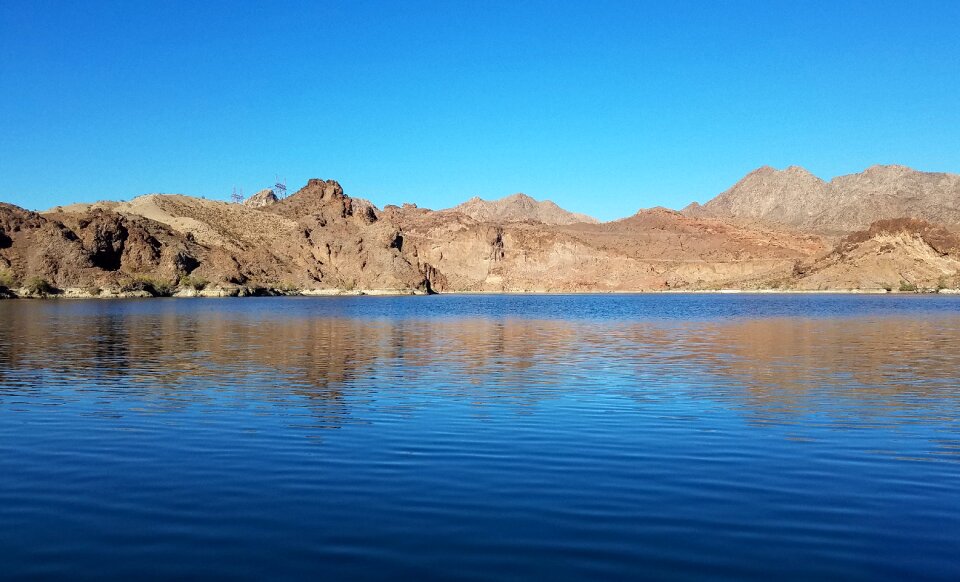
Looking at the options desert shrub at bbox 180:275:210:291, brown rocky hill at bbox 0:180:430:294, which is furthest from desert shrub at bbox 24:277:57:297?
desert shrub at bbox 180:275:210:291

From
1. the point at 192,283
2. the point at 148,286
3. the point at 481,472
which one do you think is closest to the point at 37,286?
the point at 148,286

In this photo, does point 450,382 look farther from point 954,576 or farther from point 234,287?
point 234,287

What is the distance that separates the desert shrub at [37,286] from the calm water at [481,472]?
127916mm

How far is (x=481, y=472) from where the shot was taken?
12.3 meters

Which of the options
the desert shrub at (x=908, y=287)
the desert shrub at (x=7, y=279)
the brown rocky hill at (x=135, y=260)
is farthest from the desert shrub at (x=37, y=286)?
the desert shrub at (x=908, y=287)

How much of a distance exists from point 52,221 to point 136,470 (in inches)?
6843

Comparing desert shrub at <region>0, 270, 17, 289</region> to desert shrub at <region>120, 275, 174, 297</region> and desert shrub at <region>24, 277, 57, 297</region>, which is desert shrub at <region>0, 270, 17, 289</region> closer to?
desert shrub at <region>24, 277, 57, 297</region>

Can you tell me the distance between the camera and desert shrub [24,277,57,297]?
140750mm

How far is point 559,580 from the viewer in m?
7.70

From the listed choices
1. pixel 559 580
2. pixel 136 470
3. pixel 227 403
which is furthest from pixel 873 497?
pixel 227 403

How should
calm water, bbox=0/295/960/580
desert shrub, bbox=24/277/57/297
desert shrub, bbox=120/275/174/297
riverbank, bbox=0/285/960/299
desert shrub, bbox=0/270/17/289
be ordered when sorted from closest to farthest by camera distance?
calm water, bbox=0/295/960/580, desert shrub, bbox=0/270/17/289, desert shrub, bbox=24/277/57/297, riverbank, bbox=0/285/960/299, desert shrub, bbox=120/275/174/297

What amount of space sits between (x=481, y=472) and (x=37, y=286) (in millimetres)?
149708

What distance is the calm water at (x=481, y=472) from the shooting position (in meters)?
8.43

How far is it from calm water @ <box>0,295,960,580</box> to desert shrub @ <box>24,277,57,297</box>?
128m
